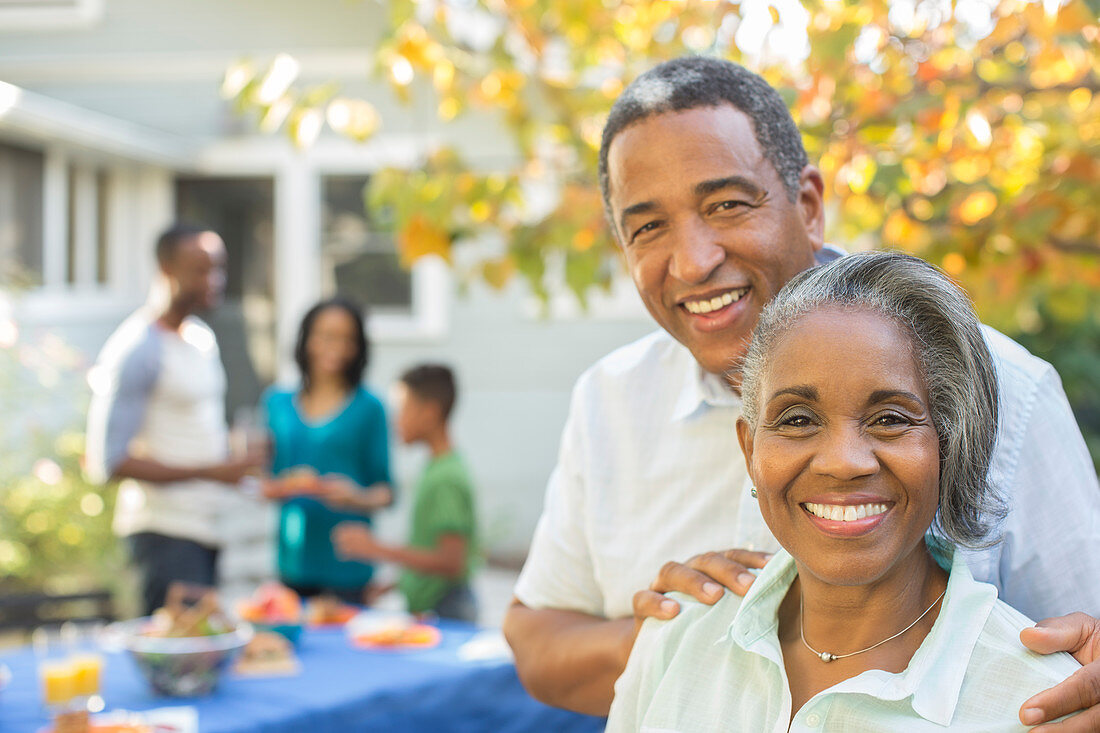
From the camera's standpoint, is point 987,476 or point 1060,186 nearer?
point 987,476

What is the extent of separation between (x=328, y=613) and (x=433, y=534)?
54 cm

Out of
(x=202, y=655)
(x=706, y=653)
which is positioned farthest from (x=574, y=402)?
(x=202, y=655)

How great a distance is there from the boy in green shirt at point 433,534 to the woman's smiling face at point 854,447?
321 centimetres

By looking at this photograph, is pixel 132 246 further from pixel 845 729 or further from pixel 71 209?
pixel 845 729

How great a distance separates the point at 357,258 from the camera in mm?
10328

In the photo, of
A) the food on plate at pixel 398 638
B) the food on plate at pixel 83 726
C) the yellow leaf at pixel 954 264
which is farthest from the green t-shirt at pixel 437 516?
the yellow leaf at pixel 954 264

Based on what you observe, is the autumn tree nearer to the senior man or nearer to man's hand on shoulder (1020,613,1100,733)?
the senior man

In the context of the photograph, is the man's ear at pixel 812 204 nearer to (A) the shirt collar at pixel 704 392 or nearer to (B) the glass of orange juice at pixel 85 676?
(A) the shirt collar at pixel 704 392

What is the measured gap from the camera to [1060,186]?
129 inches

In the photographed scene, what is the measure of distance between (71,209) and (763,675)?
9.60 m

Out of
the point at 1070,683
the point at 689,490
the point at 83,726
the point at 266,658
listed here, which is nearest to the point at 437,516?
the point at 266,658

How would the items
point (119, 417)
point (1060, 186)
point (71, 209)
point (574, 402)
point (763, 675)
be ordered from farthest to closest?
point (71, 209) → point (119, 417) → point (1060, 186) → point (574, 402) → point (763, 675)

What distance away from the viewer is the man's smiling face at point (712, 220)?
1723 mm

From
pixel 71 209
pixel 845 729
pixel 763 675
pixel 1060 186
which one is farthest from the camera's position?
pixel 71 209
